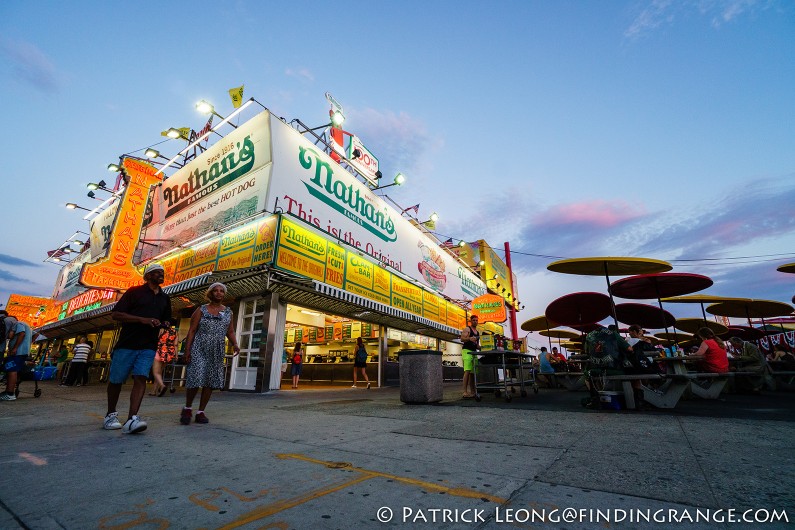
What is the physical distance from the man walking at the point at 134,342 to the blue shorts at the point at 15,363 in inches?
214

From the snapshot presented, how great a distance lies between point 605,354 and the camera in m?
5.26

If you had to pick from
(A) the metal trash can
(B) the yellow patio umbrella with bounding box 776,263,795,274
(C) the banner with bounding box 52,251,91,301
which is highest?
(C) the banner with bounding box 52,251,91,301

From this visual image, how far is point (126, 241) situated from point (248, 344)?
6.15m

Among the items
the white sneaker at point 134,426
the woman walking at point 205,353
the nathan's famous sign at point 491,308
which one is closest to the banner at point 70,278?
the woman walking at point 205,353

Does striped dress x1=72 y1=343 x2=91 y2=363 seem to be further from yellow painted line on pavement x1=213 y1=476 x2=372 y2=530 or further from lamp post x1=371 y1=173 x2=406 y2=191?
yellow painted line on pavement x1=213 y1=476 x2=372 y2=530

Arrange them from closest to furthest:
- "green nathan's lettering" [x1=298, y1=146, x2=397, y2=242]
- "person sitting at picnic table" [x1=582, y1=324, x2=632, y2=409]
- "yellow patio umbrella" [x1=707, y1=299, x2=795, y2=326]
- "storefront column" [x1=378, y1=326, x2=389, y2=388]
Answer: "person sitting at picnic table" [x1=582, y1=324, x2=632, y2=409] → "yellow patio umbrella" [x1=707, y1=299, x2=795, y2=326] → "green nathan's lettering" [x1=298, y1=146, x2=397, y2=242] → "storefront column" [x1=378, y1=326, x2=389, y2=388]

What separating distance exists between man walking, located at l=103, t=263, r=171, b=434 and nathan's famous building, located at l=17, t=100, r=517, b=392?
4968 mm

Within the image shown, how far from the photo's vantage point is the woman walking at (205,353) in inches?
159

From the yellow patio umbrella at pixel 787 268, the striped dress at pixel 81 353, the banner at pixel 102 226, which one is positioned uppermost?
the banner at pixel 102 226

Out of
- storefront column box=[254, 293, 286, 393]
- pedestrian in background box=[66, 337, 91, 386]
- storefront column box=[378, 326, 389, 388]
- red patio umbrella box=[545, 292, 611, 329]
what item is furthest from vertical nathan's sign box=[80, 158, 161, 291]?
red patio umbrella box=[545, 292, 611, 329]

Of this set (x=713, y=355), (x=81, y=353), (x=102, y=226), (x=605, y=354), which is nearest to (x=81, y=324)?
(x=102, y=226)

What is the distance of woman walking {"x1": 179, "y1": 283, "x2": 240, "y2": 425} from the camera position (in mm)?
4051

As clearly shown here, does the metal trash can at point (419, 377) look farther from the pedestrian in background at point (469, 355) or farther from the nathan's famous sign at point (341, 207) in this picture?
the nathan's famous sign at point (341, 207)

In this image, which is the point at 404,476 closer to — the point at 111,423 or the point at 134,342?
the point at 134,342
